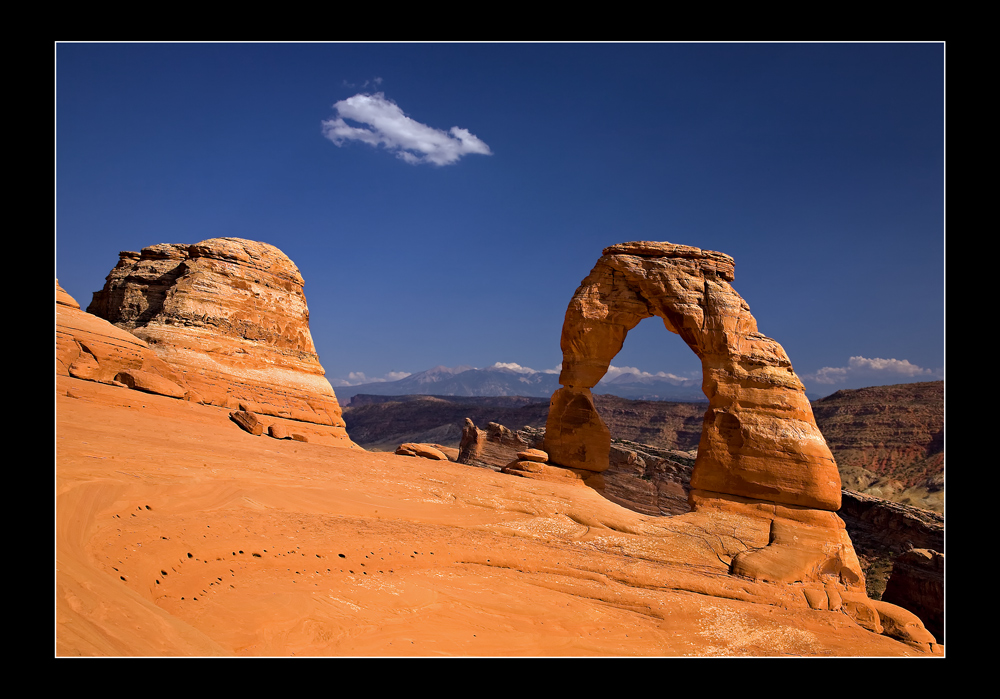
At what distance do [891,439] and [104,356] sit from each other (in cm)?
5741

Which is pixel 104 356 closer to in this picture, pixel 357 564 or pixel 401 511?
pixel 401 511

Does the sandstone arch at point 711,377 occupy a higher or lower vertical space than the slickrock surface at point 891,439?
higher

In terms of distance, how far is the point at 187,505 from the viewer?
6547 mm

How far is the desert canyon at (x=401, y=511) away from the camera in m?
5.21

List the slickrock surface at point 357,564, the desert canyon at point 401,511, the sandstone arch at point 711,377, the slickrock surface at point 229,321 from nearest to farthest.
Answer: the slickrock surface at point 357,564, the desert canyon at point 401,511, the slickrock surface at point 229,321, the sandstone arch at point 711,377

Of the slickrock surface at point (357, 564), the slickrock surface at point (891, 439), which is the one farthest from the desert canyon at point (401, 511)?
the slickrock surface at point (891, 439)

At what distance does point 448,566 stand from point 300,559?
1.94 meters

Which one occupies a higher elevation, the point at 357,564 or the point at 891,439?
the point at 357,564

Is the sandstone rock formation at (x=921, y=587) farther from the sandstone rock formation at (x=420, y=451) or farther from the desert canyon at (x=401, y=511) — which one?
the sandstone rock formation at (x=420, y=451)

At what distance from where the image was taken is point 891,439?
49188mm

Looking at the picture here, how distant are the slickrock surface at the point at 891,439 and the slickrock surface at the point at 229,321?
36714 mm

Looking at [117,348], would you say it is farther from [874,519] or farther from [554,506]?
[874,519]

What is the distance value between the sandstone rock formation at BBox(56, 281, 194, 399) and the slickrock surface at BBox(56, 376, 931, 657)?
55 centimetres

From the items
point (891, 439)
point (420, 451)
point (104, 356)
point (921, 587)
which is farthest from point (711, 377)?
point (891, 439)
